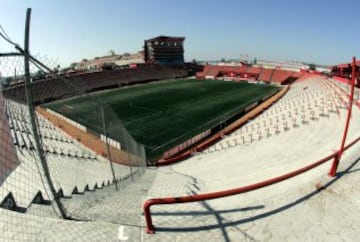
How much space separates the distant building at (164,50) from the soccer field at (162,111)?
37231 millimetres

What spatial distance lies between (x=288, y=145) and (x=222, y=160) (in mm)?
3635

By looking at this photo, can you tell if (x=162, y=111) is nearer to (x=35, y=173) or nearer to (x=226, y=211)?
(x=35, y=173)

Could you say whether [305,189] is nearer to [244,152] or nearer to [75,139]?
[244,152]

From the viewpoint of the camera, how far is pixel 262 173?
28.3 ft

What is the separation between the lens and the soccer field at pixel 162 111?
77.3ft

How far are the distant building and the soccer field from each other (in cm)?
3723

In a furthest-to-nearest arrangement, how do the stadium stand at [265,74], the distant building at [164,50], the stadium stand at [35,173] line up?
the distant building at [164,50] < the stadium stand at [265,74] < the stadium stand at [35,173]

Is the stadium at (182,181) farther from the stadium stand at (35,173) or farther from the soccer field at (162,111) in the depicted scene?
the soccer field at (162,111)

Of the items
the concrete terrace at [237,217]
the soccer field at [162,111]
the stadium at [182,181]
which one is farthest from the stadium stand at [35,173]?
the soccer field at [162,111]

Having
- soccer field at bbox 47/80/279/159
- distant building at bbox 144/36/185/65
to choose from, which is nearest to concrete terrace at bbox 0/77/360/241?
soccer field at bbox 47/80/279/159

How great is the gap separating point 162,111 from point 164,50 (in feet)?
184

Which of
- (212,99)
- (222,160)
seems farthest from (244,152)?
(212,99)

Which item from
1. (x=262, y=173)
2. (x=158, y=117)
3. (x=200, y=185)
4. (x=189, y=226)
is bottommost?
(x=158, y=117)

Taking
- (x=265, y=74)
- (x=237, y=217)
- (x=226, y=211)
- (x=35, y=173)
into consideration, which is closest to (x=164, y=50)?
(x=265, y=74)
